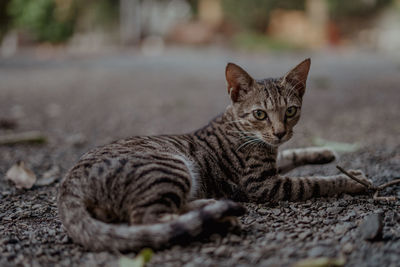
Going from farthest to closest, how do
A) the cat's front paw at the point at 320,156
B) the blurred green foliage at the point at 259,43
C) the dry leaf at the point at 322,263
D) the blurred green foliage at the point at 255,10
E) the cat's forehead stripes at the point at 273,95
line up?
1. the blurred green foliage at the point at 255,10
2. the blurred green foliage at the point at 259,43
3. the cat's front paw at the point at 320,156
4. the cat's forehead stripes at the point at 273,95
5. the dry leaf at the point at 322,263

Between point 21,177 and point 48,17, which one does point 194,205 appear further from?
point 48,17

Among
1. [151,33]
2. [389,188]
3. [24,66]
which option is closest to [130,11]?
[151,33]

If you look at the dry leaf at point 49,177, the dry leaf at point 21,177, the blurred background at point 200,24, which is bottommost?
the dry leaf at point 49,177

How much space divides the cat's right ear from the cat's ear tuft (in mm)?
308

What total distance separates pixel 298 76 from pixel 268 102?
390 mm

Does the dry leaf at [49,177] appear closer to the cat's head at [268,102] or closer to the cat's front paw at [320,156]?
the cat's head at [268,102]

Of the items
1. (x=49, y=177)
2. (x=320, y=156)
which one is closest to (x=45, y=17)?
(x=49, y=177)

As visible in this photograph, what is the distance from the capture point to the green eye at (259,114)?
3.24 m

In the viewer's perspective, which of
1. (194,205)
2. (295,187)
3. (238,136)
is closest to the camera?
(194,205)

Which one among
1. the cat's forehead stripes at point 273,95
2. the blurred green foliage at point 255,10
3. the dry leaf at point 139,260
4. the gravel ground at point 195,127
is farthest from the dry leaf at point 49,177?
the blurred green foliage at point 255,10

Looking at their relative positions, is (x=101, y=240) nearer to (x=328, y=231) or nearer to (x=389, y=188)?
(x=328, y=231)

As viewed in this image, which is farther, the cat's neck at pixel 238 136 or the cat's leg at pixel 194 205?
the cat's neck at pixel 238 136

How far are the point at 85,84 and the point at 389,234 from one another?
30.8 ft

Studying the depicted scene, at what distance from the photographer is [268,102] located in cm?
323
